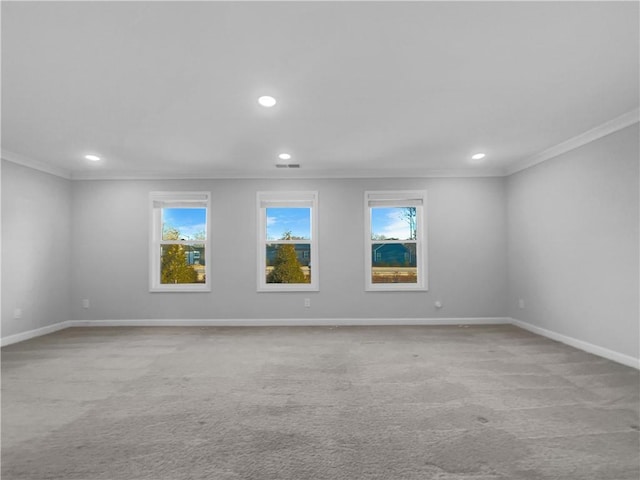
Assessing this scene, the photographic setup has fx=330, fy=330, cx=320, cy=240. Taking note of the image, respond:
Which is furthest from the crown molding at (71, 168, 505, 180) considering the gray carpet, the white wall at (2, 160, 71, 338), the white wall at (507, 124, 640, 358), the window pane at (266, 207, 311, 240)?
→ the gray carpet

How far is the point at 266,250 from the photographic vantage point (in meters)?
5.43

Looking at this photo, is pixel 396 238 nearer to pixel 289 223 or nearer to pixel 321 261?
pixel 321 261

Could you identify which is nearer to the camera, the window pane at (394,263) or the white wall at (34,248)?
the white wall at (34,248)

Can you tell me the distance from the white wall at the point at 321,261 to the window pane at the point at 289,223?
0.28 metres

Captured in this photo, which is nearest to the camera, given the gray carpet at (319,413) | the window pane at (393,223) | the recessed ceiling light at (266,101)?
the gray carpet at (319,413)

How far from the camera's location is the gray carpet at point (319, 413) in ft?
5.73

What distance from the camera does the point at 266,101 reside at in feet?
9.32

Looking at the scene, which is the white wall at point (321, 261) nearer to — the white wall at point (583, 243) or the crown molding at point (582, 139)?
the white wall at point (583, 243)

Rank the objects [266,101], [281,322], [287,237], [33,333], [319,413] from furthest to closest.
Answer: [287,237], [281,322], [33,333], [266,101], [319,413]

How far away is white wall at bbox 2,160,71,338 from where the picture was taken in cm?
426

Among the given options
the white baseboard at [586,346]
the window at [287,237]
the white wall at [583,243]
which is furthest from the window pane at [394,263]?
the white baseboard at [586,346]

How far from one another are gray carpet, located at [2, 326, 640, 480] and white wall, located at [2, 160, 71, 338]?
2.43 ft

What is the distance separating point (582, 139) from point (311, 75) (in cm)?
337

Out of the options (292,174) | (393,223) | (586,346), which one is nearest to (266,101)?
(292,174)
